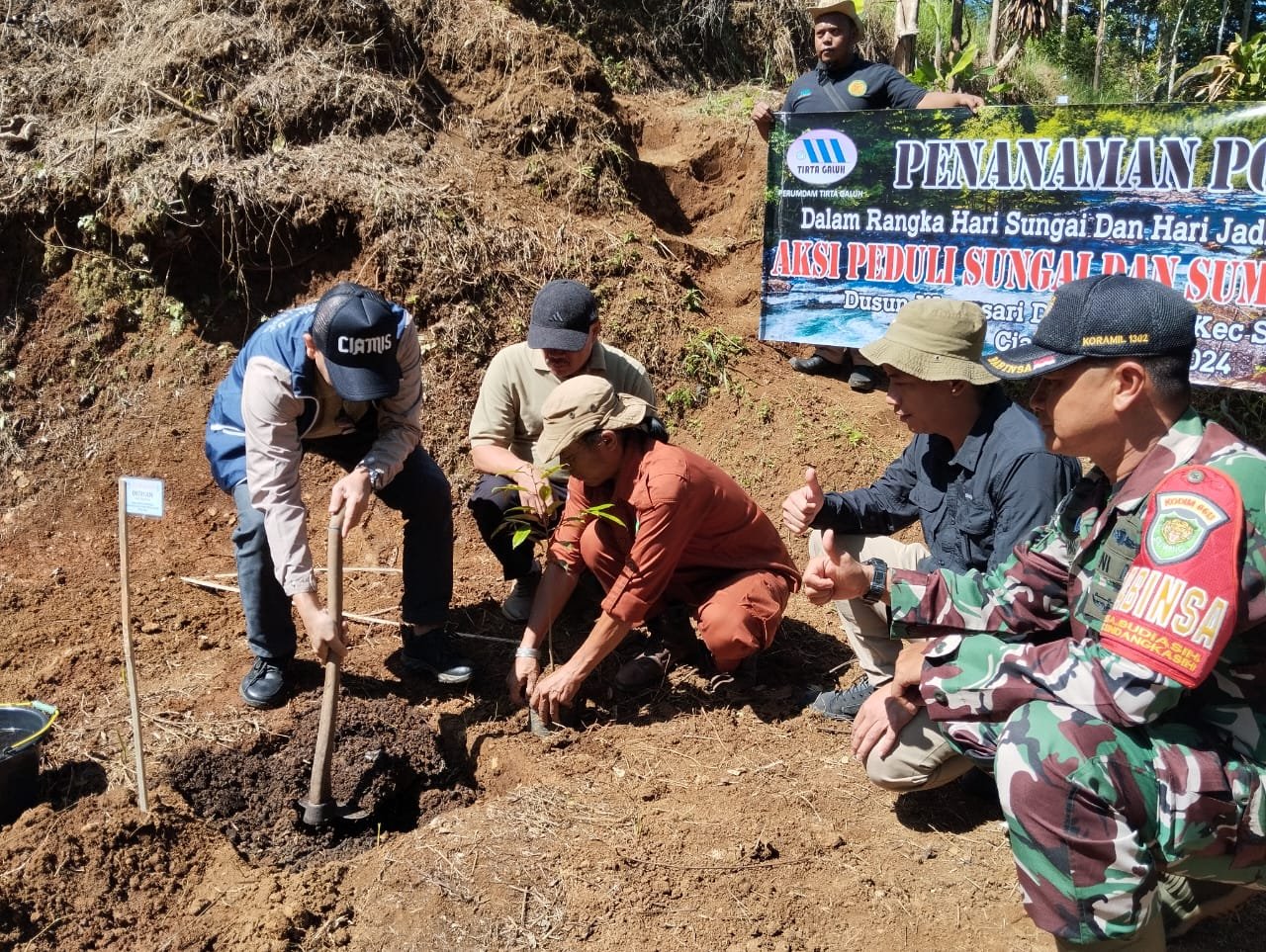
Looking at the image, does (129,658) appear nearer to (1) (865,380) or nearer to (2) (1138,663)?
(2) (1138,663)

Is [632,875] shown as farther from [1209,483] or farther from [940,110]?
[940,110]

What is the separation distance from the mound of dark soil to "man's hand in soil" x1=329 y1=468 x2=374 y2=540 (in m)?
Answer: 0.77

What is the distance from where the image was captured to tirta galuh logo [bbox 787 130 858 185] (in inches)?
218

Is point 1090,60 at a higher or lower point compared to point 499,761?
higher

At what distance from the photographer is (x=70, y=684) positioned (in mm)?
3834

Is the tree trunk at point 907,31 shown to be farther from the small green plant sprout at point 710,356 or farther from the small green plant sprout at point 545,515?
the small green plant sprout at point 545,515

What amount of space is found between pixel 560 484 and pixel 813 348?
9.54 ft

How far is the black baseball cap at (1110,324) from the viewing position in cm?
195

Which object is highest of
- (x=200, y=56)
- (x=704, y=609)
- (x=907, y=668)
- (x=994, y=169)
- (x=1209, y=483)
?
(x=200, y=56)

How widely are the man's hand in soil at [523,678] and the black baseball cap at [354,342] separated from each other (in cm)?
104

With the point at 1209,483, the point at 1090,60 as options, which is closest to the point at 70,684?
the point at 1209,483

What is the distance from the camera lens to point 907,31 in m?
9.11

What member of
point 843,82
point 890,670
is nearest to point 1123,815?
point 890,670

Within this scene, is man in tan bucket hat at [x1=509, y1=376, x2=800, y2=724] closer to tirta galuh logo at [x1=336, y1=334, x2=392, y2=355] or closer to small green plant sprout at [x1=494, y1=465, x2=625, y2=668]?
small green plant sprout at [x1=494, y1=465, x2=625, y2=668]
